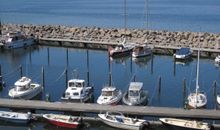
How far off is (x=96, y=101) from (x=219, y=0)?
143 meters

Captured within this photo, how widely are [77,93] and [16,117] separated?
671 cm

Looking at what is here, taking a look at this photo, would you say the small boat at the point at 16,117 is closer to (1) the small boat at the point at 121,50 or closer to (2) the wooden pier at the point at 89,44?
(1) the small boat at the point at 121,50

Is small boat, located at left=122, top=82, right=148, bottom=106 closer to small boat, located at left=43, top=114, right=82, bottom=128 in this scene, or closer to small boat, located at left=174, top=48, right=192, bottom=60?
small boat, located at left=43, top=114, right=82, bottom=128

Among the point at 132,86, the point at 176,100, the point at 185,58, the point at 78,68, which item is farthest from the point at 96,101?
the point at 185,58

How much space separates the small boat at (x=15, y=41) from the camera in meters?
73.4

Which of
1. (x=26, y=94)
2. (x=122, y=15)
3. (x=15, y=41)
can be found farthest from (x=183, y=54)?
(x=122, y=15)

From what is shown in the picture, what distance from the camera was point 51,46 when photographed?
76.3 m

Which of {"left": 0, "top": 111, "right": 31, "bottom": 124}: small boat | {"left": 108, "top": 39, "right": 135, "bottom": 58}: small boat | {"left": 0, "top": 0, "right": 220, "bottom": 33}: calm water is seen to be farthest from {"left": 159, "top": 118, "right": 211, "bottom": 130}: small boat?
{"left": 0, "top": 0, "right": 220, "bottom": 33}: calm water

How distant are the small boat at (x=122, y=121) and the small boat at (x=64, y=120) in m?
1.97

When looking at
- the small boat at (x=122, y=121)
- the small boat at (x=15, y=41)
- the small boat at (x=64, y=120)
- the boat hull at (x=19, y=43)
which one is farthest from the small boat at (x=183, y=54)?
the small boat at (x=64, y=120)

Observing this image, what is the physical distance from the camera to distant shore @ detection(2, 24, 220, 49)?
235 ft

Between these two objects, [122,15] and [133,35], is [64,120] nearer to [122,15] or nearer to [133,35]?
[133,35]

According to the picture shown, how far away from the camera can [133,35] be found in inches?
3024

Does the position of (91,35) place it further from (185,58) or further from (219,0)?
(219,0)
